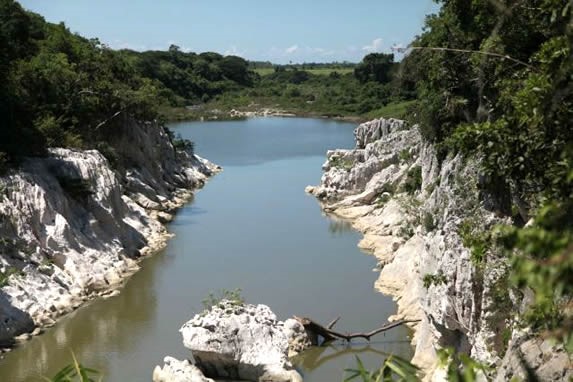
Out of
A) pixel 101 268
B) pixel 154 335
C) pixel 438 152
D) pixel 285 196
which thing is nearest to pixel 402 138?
pixel 285 196

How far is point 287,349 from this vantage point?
50.2ft

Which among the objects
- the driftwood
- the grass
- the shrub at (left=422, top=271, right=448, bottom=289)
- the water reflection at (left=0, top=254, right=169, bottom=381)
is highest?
the grass

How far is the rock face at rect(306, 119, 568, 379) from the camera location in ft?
40.0

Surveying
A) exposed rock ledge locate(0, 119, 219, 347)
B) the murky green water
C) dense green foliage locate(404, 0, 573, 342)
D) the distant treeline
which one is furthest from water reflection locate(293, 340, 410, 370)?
exposed rock ledge locate(0, 119, 219, 347)

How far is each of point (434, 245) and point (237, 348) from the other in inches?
182

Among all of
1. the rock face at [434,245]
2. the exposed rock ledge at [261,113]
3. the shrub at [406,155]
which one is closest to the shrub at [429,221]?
the rock face at [434,245]

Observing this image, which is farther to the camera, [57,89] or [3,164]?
[57,89]

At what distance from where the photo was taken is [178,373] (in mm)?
Answer: 14344

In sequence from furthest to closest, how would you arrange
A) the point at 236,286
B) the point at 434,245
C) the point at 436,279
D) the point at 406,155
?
the point at 406,155 → the point at 236,286 → the point at 434,245 → the point at 436,279

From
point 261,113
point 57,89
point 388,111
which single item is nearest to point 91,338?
point 57,89

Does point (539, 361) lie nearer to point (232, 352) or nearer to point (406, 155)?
point (232, 352)

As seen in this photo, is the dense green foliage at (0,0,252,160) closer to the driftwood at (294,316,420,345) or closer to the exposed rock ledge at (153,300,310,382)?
the exposed rock ledge at (153,300,310,382)

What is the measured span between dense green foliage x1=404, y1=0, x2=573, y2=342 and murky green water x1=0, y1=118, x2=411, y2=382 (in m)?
5.52

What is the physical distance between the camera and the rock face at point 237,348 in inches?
581
